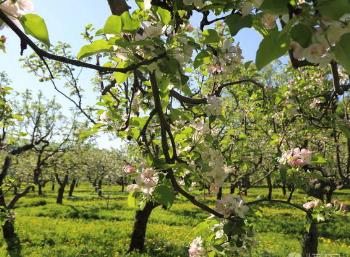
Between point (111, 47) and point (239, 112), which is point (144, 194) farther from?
point (239, 112)

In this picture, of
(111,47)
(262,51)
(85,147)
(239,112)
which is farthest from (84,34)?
(85,147)

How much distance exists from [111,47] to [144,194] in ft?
3.64

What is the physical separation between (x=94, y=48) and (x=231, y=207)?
1.52 meters

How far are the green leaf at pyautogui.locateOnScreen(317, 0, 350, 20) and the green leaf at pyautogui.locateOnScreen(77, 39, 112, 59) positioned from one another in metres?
0.97

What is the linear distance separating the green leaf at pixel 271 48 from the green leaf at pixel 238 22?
29 centimetres

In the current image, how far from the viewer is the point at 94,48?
1639 mm

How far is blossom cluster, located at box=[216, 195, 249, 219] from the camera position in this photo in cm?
266

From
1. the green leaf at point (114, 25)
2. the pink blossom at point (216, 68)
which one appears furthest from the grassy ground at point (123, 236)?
the green leaf at point (114, 25)

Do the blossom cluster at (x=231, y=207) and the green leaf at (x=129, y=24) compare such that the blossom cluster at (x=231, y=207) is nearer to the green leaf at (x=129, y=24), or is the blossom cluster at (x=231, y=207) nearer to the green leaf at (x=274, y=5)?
the green leaf at (x=129, y=24)

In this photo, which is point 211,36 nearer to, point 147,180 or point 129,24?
point 129,24

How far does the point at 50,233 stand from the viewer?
15.9 meters

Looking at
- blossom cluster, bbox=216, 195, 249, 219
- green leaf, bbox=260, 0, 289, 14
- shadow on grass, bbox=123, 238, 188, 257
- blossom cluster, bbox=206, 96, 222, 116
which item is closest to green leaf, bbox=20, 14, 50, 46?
green leaf, bbox=260, 0, 289, 14

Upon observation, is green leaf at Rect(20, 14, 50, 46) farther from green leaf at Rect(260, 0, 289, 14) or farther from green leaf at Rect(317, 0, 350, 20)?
green leaf at Rect(317, 0, 350, 20)

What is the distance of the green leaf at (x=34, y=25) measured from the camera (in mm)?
1225
